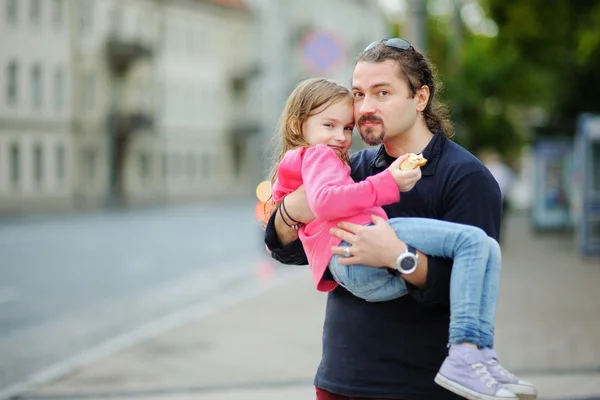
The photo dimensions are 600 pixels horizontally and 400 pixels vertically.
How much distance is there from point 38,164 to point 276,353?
37.7 meters

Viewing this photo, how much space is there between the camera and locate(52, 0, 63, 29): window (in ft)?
148

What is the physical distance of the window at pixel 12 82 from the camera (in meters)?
43.5

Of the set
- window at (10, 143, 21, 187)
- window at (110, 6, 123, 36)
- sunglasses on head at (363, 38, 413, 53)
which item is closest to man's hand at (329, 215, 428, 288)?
sunglasses on head at (363, 38, 413, 53)

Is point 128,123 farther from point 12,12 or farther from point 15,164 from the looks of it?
point 12,12

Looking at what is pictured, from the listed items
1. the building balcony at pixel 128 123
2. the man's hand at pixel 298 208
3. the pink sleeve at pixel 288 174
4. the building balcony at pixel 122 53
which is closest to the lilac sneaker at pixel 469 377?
the man's hand at pixel 298 208

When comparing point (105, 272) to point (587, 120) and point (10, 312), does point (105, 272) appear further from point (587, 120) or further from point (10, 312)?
point (587, 120)

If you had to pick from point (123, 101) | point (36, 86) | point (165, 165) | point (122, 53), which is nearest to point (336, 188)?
point (36, 86)

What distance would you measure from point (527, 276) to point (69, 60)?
116 ft

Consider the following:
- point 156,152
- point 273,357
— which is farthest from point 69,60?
point 273,357

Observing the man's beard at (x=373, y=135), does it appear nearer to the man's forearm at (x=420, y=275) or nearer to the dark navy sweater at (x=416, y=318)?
the dark navy sweater at (x=416, y=318)

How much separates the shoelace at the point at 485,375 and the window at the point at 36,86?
4404cm

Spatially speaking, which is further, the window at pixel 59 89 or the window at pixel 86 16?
the window at pixel 86 16

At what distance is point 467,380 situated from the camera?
2.53 meters

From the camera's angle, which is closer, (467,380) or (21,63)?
(467,380)
